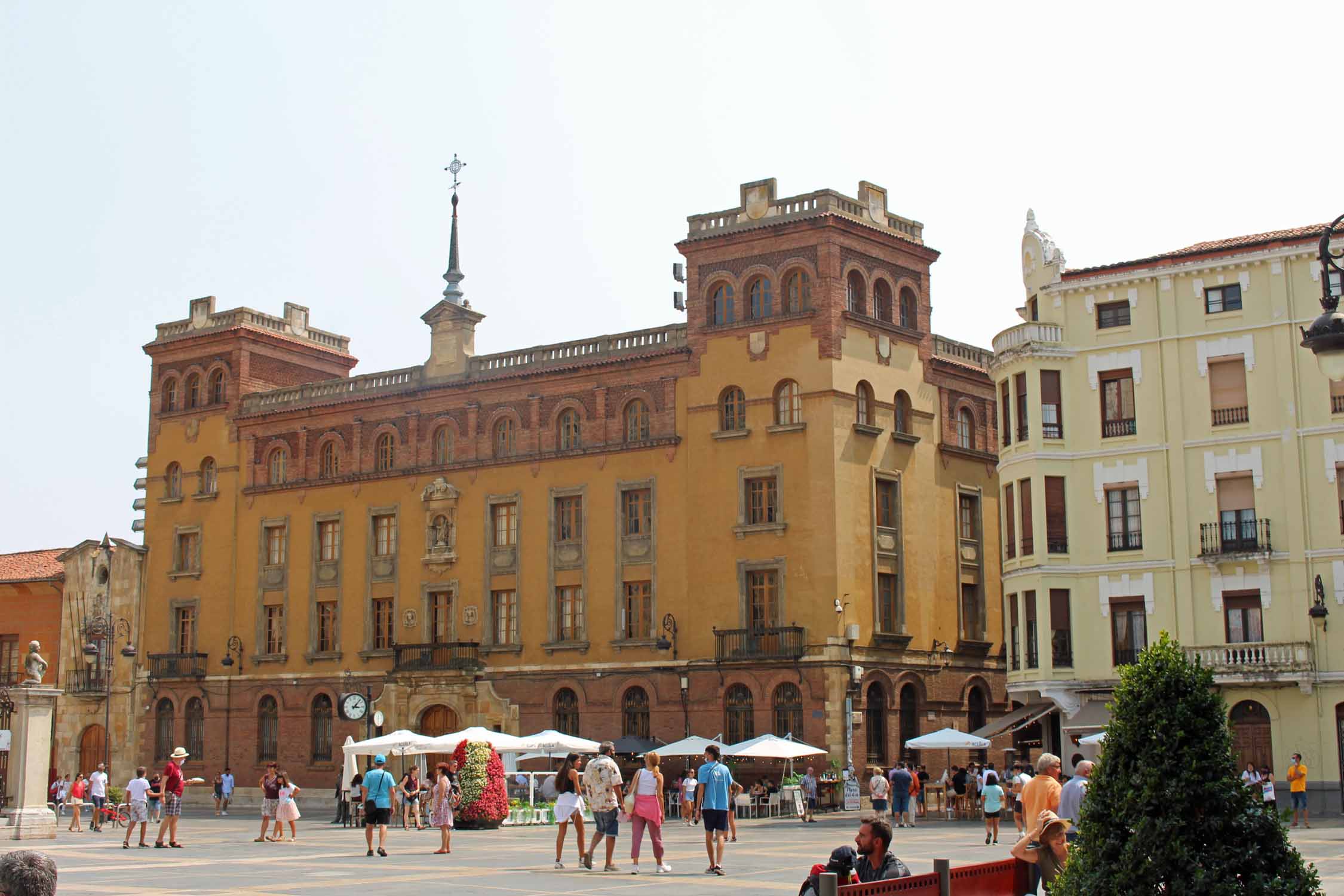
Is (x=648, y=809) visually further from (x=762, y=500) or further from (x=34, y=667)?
(x=762, y=500)

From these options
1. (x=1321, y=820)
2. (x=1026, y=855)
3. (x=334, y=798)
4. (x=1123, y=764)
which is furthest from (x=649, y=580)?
(x=1123, y=764)

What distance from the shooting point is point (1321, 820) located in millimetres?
35062

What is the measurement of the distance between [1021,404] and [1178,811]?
113ft

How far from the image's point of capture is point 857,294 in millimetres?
48312

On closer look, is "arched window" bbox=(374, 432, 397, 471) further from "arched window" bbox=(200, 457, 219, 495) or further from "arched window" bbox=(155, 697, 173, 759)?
"arched window" bbox=(155, 697, 173, 759)

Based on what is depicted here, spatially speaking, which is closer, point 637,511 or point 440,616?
point 637,511

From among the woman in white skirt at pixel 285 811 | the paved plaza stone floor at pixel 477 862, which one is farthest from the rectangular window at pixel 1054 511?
the woman in white skirt at pixel 285 811

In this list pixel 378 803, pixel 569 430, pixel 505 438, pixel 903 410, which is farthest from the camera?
pixel 505 438

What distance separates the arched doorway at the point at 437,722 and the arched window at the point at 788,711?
37.6ft

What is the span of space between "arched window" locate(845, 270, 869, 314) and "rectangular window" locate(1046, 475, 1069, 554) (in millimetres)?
8808

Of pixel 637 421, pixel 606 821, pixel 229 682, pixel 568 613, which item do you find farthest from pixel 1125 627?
pixel 229 682

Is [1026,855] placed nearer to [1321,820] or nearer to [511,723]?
[1321,820]

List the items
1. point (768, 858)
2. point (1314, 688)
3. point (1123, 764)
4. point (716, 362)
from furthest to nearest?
point (716, 362), point (1314, 688), point (768, 858), point (1123, 764)

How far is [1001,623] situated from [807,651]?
9576 mm
